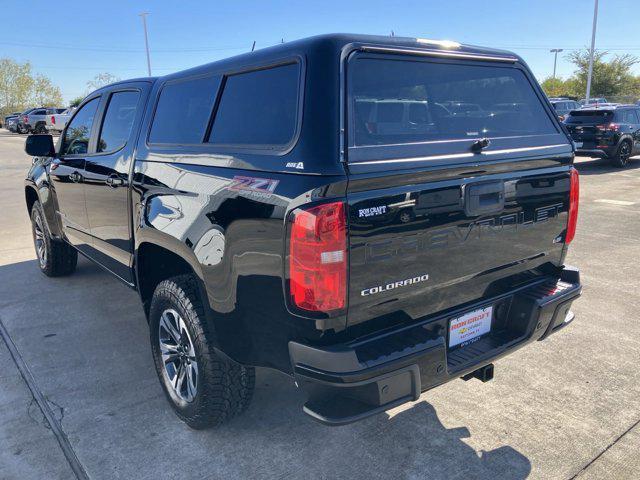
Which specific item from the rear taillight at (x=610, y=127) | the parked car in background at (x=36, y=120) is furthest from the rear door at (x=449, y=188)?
the parked car in background at (x=36, y=120)

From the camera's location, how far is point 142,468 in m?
2.56

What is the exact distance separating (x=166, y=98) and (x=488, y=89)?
1915mm

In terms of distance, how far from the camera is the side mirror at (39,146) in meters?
4.52

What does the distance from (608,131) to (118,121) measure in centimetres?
1359

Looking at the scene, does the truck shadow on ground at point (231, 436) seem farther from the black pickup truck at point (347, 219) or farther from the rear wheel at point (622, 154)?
the rear wheel at point (622, 154)

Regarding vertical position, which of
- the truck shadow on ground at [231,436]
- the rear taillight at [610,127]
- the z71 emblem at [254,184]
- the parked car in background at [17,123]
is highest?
the parked car in background at [17,123]

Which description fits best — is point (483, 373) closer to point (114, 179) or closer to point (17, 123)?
point (114, 179)

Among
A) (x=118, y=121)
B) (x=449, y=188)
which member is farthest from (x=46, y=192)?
(x=449, y=188)

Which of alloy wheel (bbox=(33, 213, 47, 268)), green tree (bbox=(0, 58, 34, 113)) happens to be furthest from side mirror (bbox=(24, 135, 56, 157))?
green tree (bbox=(0, 58, 34, 113))

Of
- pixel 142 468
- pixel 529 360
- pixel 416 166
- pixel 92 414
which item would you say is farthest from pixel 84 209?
pixel 529 360

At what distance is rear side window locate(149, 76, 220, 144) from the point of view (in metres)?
2.84

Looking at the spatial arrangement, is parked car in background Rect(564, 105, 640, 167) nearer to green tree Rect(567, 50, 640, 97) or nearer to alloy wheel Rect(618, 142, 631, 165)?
alloy wheel Rect(618, 142, 631, 165)

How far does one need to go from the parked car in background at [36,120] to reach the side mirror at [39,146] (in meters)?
34.2

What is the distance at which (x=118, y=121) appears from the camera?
374 centimetres
